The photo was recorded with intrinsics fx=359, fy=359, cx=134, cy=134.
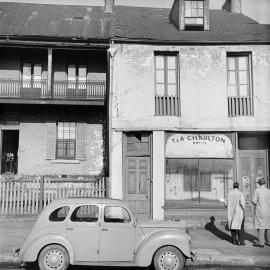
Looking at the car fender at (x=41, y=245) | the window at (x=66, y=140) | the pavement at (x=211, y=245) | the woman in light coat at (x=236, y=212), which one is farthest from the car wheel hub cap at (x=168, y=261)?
the window at (x=66, y=140)

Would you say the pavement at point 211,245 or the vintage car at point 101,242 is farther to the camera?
the pavement at point 211,245

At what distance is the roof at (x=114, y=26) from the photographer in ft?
44.9

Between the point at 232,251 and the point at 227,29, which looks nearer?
the point at 232,251

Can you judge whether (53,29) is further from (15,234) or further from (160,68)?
(15,234)

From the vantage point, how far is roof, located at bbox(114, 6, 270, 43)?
13453 millimetres

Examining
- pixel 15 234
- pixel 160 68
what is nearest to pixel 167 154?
pixel 160 68

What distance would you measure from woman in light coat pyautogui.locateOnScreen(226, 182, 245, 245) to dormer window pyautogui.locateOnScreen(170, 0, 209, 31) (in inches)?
302

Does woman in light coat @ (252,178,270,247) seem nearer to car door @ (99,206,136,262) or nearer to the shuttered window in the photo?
car door @ (99,206,136,262)

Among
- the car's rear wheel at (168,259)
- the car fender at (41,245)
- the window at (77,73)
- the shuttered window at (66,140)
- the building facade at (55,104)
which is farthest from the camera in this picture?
the window at (77,73)

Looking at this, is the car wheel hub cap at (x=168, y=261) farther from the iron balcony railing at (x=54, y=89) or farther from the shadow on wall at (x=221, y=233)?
the iron balcony railing at (x=54, y=89)

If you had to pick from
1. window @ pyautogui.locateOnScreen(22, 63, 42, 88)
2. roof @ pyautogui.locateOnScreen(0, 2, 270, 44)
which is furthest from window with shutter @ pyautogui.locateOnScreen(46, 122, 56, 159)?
roof @ pyautogui.locateOnScreen(0, 2, 270, 44)

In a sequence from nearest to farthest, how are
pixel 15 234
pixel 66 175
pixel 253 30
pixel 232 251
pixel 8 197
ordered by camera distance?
pixel 232 251 < pixel 15 234 < pixel 8 197 < pixel 253 30 < pixel 66 175

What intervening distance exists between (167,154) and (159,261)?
628cm

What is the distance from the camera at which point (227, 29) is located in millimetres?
14859
